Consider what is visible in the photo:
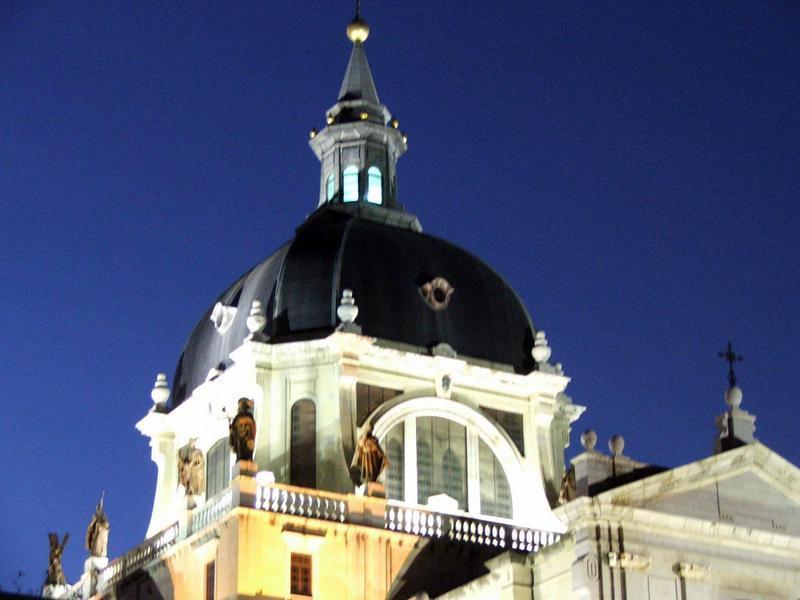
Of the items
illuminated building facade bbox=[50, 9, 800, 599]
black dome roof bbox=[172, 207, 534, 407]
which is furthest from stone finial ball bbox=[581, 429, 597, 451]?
black dome roof bbox=[172, 207, 534, 407]

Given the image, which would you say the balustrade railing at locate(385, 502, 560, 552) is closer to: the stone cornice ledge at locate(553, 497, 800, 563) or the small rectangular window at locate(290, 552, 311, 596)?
the small rectangular window at locate(290, 552, 311, 596)

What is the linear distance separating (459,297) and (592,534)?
1900cm

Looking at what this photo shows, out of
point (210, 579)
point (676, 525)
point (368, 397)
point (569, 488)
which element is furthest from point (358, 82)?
point (676, 525)

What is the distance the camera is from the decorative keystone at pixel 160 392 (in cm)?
7006

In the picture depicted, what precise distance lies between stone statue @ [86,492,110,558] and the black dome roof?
495 centimetres

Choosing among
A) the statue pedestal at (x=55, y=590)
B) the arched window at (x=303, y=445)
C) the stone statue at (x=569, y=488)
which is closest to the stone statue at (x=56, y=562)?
the statue pedestal at (x=55, y=590)

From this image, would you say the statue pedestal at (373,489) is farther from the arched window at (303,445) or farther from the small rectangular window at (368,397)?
the small rectangular window at (368,397)

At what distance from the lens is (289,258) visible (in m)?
67.4

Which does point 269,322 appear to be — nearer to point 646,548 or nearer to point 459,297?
point 459,297

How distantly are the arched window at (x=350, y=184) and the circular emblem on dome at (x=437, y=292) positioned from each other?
21.8 ft

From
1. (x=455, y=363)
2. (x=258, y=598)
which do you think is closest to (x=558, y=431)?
(x=455, y=363)

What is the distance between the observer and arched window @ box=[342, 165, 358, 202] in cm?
7306

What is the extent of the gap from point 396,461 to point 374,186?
1301 centimetres

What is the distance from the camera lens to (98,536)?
67625 millimetres
